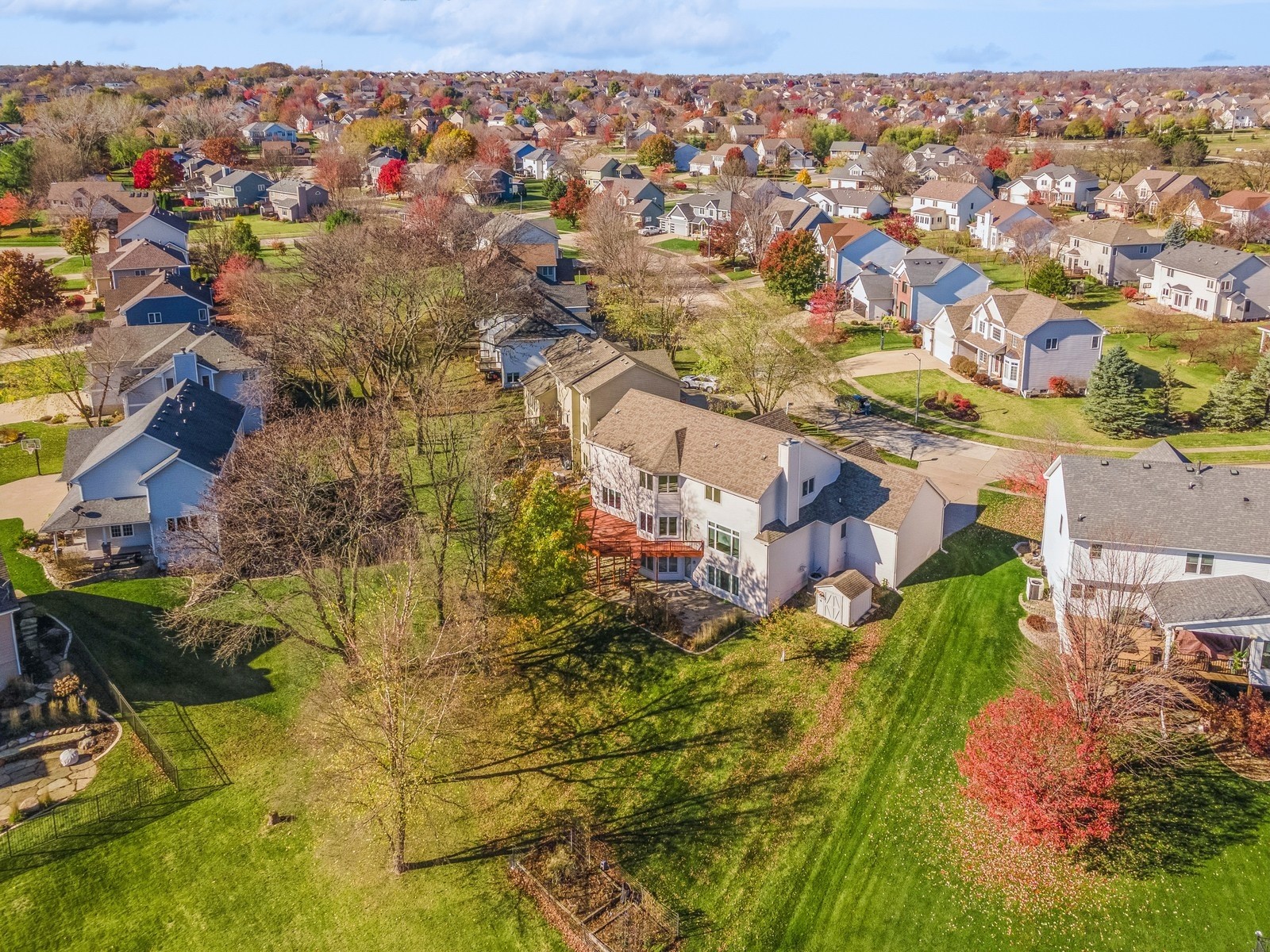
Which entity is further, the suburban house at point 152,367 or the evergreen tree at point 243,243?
the evergreen tree at point 243,243

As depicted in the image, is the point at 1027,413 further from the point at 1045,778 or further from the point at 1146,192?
the point at 1146,192

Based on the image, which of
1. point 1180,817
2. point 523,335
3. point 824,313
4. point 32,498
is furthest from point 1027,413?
point 32,498

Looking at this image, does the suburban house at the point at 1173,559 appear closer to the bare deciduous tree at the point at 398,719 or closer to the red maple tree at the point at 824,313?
the bare deciduous tree at the point at 398,719

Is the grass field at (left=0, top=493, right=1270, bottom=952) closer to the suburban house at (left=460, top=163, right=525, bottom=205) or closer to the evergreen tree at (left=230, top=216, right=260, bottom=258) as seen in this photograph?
the evergreen tree at (left=230, top=216, right=260, bottom=258)

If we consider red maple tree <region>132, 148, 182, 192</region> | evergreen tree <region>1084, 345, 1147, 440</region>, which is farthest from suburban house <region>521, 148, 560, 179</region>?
evergreen tree <region>1084, 345, 1147, 440</region>

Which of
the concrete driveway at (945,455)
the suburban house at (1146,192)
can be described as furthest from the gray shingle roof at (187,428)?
Result: the suburban house at (1146,192)

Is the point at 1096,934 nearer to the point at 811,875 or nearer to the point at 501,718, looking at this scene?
the point at 811,875
